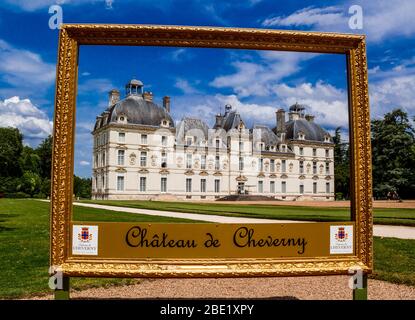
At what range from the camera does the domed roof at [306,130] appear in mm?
5332

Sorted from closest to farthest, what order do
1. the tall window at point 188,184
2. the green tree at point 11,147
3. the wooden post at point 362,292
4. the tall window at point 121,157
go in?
the wooden post at point 362,292, the tall window at point 188,184, the tall window at point 121,157, the green tree at point 11,147

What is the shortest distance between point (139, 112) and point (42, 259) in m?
5.48

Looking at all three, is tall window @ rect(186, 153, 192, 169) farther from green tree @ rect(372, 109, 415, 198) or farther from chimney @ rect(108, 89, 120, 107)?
green tree @ rect(372, 109, 415, 198)

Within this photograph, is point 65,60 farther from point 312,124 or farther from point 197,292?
point 197,292

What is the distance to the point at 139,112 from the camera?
5.43 metres

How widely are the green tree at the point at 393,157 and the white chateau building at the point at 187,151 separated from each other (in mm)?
31339

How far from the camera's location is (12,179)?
3753 cm

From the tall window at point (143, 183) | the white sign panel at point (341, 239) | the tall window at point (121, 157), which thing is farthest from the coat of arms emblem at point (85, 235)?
the white sign panel at point (341, 239)

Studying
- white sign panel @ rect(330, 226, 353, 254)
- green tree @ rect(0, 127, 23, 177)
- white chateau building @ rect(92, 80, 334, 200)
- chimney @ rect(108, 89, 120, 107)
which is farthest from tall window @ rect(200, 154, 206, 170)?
green tree @ rect(0, 127, 23, 177)

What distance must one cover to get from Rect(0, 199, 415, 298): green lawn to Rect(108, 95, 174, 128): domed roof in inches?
52.0

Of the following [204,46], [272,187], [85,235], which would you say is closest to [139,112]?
[204,46]

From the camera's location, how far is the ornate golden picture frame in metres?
4.39

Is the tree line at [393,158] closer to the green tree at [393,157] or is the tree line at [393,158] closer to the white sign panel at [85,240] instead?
the green tree at [393,157]
